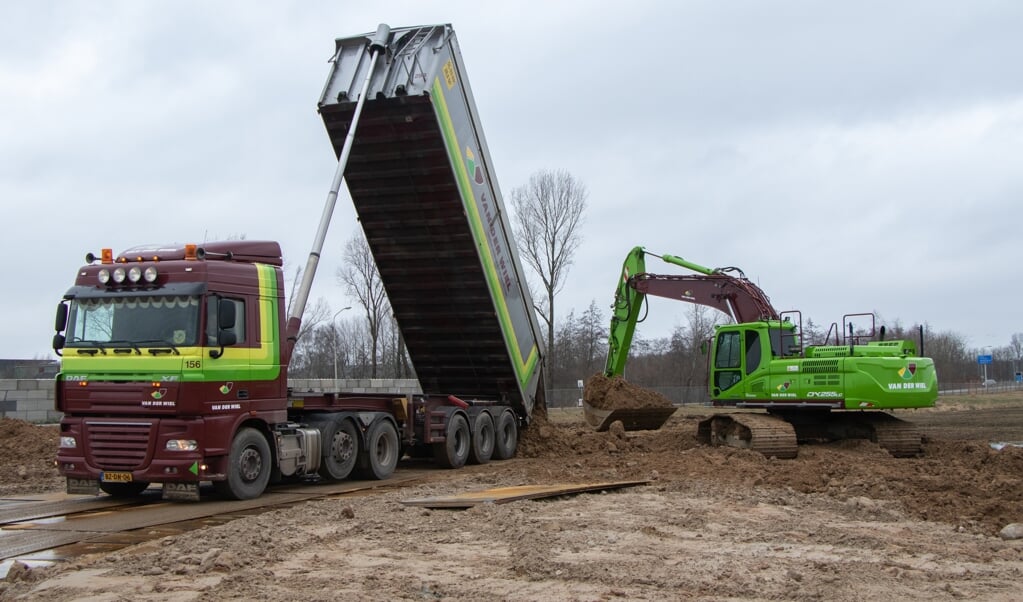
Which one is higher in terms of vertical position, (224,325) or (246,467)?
(224,325)

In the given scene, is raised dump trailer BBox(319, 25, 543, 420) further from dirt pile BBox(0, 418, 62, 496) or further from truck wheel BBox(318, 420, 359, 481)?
dirt pile BBox(0, 418, 62, 496)

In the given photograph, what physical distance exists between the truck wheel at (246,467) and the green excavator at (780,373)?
883 cm

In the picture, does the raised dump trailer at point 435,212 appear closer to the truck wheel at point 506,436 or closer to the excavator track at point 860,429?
the truck wheel at point 506,436

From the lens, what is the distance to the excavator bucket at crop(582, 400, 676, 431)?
2008 centimetres

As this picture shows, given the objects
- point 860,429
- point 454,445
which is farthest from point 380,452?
point 860,429

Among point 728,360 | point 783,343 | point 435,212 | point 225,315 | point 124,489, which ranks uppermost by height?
point 435,212

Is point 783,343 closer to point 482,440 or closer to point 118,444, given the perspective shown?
point 482,440

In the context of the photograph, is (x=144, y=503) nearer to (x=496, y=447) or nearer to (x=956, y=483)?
(x=496, y=447)

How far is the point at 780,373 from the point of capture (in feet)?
59.5

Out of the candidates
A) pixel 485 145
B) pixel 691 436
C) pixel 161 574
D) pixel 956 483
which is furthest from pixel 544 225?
pixel 161 574

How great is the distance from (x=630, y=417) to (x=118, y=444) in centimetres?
1141

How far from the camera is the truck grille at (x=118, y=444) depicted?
11219 millimetres

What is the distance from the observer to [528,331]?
18.1 metres

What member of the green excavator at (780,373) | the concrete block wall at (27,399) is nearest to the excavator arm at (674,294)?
the green excavator at (780,373)
